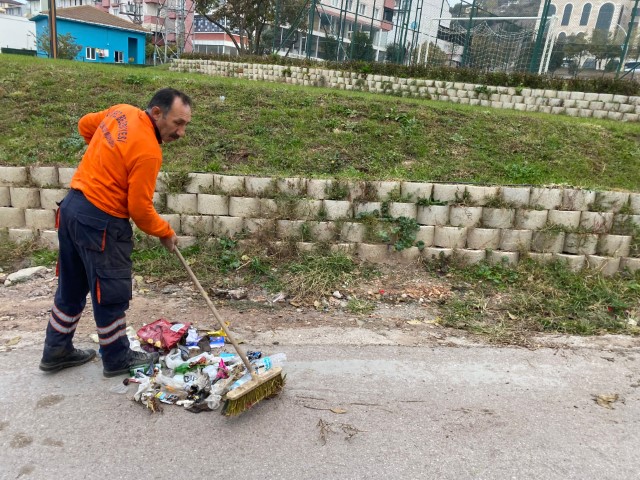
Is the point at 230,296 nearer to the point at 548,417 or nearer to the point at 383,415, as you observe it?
the point at 383,415

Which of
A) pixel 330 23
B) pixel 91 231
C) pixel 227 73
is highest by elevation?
pixel 330 23

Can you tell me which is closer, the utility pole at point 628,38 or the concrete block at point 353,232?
the concrete block at point 353,232

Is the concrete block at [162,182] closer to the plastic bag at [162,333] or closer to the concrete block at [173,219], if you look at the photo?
the concrete block at [173,219]

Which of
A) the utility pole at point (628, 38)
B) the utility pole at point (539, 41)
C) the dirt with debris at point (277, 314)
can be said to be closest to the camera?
the dirt with debris at point (277, 314)

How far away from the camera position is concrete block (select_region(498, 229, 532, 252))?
5234mm

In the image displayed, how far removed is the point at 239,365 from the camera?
3.20 metres

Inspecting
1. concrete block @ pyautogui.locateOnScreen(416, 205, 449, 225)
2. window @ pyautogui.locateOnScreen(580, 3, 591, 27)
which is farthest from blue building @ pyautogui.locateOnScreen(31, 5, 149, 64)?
concrete block @ pyautogui.locateOnScreen(416, 205, 449, 225)

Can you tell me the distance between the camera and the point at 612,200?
17.6 feet

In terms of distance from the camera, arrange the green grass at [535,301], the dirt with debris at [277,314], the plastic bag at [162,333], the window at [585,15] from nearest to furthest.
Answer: the plastic bag at [162,333] → the dirt with debris at [277,314] → the green grass at [535,301] → the window at [585,15]

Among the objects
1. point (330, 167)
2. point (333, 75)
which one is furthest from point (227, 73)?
point (330, 167)

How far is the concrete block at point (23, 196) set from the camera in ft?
16.9

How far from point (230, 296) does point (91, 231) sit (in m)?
1.83

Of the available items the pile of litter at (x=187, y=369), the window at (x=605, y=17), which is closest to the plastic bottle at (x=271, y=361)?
the pile of litter at (x=187, y=369)

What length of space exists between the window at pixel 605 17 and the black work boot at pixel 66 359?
12847 mm
